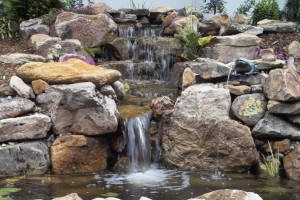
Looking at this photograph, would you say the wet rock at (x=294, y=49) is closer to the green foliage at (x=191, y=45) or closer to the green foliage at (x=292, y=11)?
the green foliage at (x=191, y=45)

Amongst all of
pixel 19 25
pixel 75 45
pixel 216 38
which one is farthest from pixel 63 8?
pixel 216 38

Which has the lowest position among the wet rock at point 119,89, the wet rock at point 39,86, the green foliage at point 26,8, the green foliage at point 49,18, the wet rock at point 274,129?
the wet rock at point 274,129

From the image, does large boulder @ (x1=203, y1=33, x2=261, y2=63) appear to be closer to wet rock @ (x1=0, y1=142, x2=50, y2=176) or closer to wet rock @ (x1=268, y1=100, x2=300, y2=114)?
wet rock @ (x1=268, y1=100, x2=300, y2=114)

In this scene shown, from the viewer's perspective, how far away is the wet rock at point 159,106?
6.91 meters

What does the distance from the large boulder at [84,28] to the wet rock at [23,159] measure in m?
4.10

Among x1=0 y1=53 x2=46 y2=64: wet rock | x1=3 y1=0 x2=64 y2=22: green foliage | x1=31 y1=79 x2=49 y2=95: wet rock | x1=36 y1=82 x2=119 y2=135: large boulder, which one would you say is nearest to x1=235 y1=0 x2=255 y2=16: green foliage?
x1=3 y1=0 x2=64 y2=22: green foliage

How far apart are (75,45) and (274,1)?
235 inches

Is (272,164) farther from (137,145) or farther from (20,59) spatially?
(20,59)

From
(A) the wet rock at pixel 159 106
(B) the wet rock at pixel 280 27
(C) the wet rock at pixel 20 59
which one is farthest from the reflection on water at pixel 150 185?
(B) the wet rock at pixel 280 27

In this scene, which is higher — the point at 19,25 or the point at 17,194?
the point at 19,25

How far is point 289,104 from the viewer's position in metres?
6.41

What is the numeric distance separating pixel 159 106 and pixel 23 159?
2161 mm

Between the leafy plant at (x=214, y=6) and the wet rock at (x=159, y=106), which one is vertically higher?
the leafy plant at (x=214, y=6)

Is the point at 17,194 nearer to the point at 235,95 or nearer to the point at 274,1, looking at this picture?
the point at 235,95
